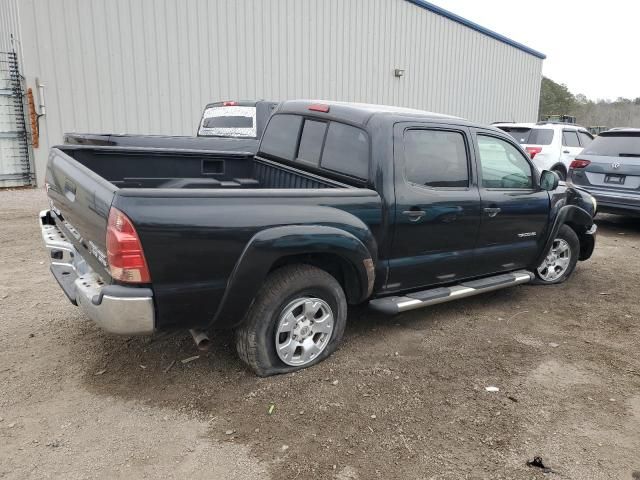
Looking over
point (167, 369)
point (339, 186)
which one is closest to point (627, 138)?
point (339, 186)

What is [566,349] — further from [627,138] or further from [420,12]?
[420,12]

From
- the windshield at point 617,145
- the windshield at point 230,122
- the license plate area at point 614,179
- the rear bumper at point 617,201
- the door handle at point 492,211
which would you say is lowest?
the rear bumper at point 617,201

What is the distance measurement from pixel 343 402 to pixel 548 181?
302 centimetres

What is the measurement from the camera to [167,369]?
3561 millimetres

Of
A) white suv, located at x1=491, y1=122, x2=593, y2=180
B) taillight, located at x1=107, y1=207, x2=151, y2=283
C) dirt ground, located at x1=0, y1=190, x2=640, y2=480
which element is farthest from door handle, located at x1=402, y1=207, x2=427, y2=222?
white suv, located at x1=491, y1=122, x2=593, y2=180

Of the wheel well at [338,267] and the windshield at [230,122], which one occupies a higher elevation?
the windshield at [230,122]

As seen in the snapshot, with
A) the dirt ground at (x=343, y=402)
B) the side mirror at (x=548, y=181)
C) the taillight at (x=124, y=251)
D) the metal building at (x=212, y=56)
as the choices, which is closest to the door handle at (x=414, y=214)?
the dirt ground at (x=343, y=402)

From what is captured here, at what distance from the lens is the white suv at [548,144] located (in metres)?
11.7

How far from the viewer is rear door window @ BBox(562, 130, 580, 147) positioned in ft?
39.8

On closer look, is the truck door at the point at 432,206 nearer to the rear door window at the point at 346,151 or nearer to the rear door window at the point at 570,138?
the rear door window at the point at 346,151

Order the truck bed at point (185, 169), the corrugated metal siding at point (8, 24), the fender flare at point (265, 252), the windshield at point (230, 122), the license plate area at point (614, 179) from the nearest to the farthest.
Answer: the fender flare at point (265, 252) < the truck bed at point (185, 169) < the windshield at point (230, 122) < the license plate area at point (614, 179) < the corrugated metal siding at point (8, 24)

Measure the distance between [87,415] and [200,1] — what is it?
11.4 metres

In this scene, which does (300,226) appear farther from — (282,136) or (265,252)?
(282,136)

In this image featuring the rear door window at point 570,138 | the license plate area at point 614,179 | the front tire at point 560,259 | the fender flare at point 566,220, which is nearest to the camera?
the fender flare at point 566,220
